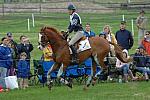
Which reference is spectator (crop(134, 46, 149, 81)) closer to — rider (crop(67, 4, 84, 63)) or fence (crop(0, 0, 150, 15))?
rider (crop(67, 4, 84, 63))

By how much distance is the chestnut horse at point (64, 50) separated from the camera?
1717 centimetres

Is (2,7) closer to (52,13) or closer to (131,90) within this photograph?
(52,13)

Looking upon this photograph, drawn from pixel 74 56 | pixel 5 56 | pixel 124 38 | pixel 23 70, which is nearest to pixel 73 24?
pixel 74 56

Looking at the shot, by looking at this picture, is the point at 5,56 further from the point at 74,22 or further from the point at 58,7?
the point at 58,7

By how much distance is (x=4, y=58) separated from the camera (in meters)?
17.8

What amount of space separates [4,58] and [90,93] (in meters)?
3.49

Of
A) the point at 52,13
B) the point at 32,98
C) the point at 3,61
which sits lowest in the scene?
the point at 32,98

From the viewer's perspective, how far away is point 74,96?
50.4 ft

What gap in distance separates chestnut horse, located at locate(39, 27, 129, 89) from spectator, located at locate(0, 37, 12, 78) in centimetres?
131

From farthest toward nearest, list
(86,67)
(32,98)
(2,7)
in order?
(2,7) < (86,67) < (32,98)

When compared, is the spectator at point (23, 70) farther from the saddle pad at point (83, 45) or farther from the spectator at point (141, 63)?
the spectator at point (141, 63)

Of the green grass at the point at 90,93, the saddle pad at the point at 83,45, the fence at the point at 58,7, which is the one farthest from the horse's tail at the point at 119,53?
the fence at the point at 58,7

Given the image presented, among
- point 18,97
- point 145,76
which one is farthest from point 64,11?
point 18,97

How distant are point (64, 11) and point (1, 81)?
4080cm
